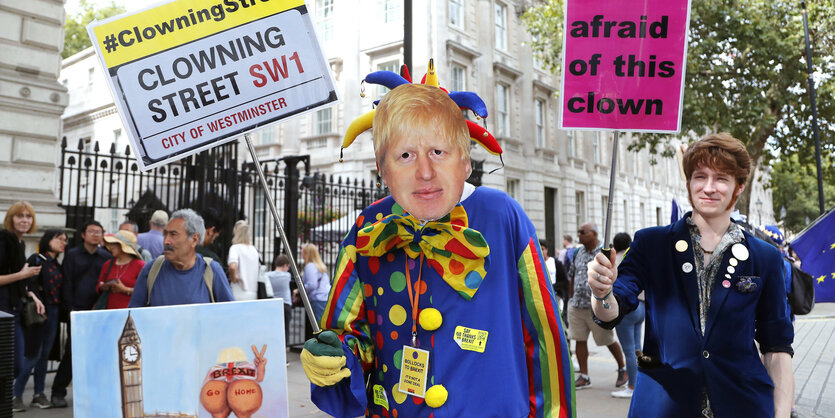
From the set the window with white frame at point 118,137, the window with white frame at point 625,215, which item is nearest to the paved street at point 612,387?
the window with white frame at point 118,137

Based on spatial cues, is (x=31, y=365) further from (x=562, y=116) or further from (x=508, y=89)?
(x=508, y=89)

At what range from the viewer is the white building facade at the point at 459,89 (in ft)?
65.6

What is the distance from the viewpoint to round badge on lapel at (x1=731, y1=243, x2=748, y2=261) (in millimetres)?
2420

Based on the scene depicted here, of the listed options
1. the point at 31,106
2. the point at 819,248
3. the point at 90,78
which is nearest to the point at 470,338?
the point at 819,248

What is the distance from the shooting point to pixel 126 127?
2.92m

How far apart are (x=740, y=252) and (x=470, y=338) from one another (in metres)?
1.23

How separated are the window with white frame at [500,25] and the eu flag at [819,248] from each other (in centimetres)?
1909

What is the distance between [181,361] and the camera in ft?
9.20

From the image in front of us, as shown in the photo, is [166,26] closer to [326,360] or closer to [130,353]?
[130,353]

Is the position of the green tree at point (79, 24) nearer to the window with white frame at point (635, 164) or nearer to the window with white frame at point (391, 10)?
the window with white frame at point (391, 10)

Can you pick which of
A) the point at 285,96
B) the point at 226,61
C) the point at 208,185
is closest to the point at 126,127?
the point at 226,61

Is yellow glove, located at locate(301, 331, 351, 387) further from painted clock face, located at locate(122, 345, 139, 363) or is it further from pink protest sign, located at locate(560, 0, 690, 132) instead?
pink protest sign, located at locate(560, 0, 690, 132)

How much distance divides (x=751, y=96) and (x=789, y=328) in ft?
59.1

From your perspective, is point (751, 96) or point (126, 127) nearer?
point (126, 127)
